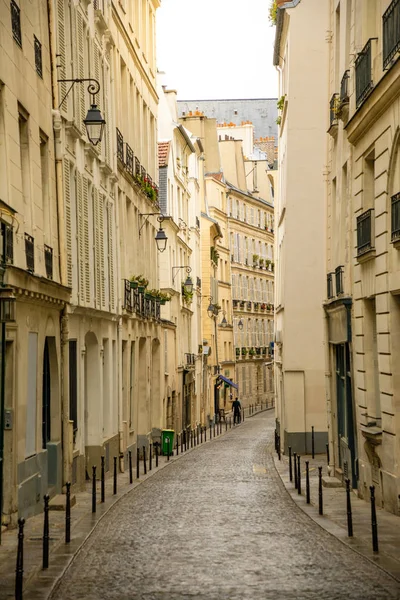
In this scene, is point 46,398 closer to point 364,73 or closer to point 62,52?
point 62,52

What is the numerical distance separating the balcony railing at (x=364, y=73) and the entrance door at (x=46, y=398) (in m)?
7.04

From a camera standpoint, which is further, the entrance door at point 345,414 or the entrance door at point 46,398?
the entrance door at point 345,414

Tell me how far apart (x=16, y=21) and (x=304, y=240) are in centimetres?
1766

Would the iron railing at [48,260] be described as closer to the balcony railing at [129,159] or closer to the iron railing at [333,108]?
the iron railing at [333,108]

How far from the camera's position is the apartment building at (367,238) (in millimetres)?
15789

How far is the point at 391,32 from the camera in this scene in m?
15.3

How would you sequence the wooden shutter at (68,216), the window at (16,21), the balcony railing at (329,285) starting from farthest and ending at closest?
the balcony railing at (329,285) < the wooden shutter at (68,216) < the window at (16,21)

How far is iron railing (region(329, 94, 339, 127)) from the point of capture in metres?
20.6

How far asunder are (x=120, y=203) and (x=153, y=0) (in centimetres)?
1247

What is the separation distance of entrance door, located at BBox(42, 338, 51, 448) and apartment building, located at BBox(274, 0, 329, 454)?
46.8 feet

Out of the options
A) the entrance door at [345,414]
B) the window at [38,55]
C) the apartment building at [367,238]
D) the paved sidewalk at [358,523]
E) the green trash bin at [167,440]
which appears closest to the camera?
the paved sidewalk at [358,523]

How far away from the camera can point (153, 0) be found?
39375mm

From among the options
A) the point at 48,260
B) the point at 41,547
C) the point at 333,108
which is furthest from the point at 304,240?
the point at 41,547

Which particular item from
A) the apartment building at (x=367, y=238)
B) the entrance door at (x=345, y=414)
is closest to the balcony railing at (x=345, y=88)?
the apartment building at (x=367, y=238)
